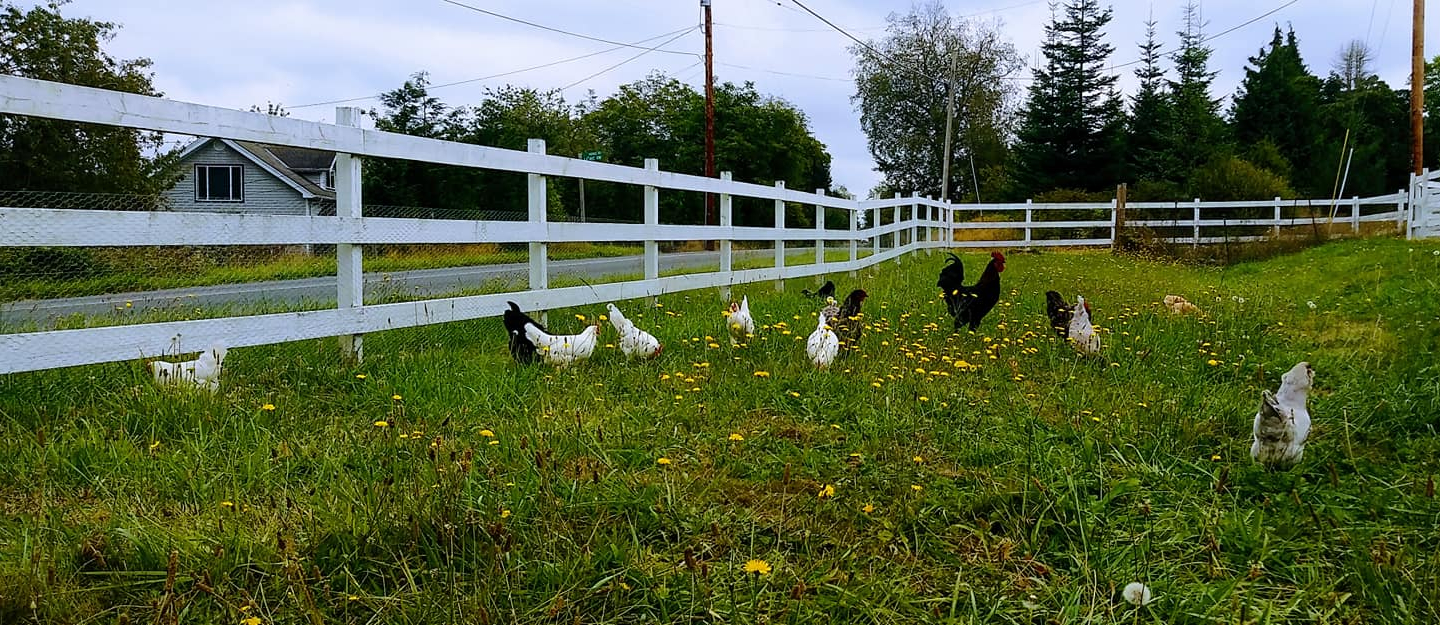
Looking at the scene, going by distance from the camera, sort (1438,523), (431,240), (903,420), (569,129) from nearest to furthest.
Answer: (1438,523) → (903,420) → (431,240) → (569,129)

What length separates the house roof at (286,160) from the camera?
17.0 meters

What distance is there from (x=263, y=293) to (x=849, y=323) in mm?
3439

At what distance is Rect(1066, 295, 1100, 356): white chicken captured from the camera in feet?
15.2

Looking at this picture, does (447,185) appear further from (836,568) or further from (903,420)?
(836,568)

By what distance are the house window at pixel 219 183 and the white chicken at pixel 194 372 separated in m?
14.2

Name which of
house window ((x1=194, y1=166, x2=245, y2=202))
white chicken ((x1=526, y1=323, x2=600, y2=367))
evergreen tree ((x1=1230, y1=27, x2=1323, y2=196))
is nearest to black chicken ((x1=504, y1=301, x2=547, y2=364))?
white chicken ((x1=526, y1=323, x2=600, y2=367))

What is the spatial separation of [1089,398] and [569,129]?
123 feet

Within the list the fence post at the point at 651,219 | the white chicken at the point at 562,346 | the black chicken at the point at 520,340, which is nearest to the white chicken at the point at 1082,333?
the white chicken at the point at 562,346

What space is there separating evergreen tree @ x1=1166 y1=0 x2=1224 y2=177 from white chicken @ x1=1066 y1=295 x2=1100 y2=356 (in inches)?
1159

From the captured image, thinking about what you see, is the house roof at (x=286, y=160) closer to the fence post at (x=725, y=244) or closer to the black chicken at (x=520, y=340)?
the fence post at (x=725, y=244)

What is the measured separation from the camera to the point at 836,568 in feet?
6.84

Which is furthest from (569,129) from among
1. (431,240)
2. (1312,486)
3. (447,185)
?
(1312,486)

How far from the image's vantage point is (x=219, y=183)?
1773cm

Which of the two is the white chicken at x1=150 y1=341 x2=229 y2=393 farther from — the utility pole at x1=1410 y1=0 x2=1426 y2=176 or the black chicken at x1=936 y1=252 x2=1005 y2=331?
the utility pole at x1=1410 y1=0 x2=1426 y2=176
